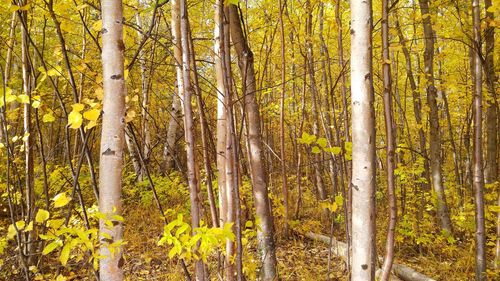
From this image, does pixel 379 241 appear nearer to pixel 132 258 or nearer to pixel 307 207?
pixel 307 207

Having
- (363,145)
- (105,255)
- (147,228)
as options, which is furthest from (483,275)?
(147,228)

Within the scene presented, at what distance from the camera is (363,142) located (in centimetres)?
172

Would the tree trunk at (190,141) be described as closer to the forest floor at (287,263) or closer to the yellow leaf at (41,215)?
the yellow leaf at (41,215)

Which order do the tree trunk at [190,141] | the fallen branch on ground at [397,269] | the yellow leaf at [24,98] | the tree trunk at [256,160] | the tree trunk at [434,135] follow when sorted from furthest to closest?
the tree trunk at [434,135], the fallen branch on ground at [397,269], the tree trunk at [256,160], the tree trunk at [190,141], the yellow leaf at [24,98]

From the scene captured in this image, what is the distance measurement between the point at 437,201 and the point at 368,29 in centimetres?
515

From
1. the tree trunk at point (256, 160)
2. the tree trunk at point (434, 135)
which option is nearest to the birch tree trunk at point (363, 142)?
the tree trunk at point (256, 160)

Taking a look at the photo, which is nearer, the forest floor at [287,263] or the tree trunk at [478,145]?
the tree trunk at [478,145]

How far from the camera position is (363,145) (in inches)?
67.9

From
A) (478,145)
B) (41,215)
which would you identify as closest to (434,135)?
(478,145)

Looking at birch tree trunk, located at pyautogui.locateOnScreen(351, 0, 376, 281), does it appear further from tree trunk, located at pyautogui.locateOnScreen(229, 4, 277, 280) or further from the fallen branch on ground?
the fallen branch on ground

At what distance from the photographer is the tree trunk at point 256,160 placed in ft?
11.7

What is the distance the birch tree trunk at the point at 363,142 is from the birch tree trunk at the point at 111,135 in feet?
3.87

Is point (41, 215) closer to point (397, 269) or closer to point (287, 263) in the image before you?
point (287, 263)

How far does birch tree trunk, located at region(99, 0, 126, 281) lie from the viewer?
5.22ft
